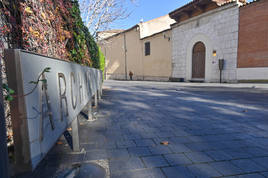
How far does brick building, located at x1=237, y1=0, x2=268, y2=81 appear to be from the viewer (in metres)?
10.8

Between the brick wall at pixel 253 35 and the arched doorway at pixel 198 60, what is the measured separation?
3147mm

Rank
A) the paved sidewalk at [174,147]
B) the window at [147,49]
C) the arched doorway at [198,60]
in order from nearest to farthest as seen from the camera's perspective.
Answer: the paved sidewalk at [174,147] < the arched doorway at [198,60] < the window at [147,49]

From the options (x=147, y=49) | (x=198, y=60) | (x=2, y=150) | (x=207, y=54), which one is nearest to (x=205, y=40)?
(x=207, y=54)

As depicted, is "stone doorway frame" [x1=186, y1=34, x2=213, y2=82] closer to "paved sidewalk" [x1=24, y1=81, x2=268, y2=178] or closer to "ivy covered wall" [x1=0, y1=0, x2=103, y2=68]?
"paved sidewalk" [x1=24, y1=81, x2=268, y2=178]

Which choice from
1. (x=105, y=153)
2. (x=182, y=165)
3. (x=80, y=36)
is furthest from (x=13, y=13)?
(x=182, y=165)

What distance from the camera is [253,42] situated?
11.2 meters

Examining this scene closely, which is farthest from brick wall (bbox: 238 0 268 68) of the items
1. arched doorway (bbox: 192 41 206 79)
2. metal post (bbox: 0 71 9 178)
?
metal post (bbox: 0 71 9 178)

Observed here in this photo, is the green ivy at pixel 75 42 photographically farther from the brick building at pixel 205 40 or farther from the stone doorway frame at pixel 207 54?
the stone doorway frame at pixel 207 54

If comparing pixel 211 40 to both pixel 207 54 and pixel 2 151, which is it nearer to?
pixel 207 54

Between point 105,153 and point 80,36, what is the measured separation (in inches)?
127

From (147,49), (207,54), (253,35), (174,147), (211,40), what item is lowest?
(174,147)

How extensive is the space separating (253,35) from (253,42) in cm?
49

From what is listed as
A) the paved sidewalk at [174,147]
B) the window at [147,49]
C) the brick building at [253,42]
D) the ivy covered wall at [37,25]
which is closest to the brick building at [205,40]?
the brick building at [253,42]

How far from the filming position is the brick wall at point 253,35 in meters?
10.8
